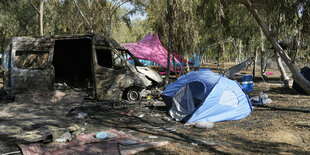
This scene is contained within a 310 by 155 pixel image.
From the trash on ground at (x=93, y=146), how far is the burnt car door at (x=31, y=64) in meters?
4.24

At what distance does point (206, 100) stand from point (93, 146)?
363cm

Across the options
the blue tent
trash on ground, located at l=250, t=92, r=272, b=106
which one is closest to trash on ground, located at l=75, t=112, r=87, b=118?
the blue tent

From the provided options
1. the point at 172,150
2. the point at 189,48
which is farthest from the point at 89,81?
the point at 172,150

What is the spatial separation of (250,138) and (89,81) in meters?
7.85

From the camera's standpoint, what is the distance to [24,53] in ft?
29.1

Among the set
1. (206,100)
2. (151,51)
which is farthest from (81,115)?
(151,51)

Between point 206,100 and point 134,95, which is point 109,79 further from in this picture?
point 206,100

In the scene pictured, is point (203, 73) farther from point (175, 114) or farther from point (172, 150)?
point (172, 150)

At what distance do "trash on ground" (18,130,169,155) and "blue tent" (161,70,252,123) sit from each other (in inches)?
90.8

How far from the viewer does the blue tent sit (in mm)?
7113

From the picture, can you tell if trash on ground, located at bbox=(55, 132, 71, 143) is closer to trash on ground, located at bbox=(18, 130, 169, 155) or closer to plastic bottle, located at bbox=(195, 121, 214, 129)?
trash on ground, located at bbox=(18, 130, 169, 155)

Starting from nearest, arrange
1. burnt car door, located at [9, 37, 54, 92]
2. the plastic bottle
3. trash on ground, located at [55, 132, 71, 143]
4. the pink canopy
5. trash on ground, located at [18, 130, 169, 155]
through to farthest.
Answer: trash on ground, located at [18, 130, 169, 155]
trash on ground, located at [55, 132, 71, 143]
the plastic bottle
burnt car door, located at [9, 37, 54, 92]
the pink canopy

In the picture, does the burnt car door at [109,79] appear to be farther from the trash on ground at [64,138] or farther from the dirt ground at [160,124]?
the trash on ground at [64,138]

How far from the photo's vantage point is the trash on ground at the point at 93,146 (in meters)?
4.53
